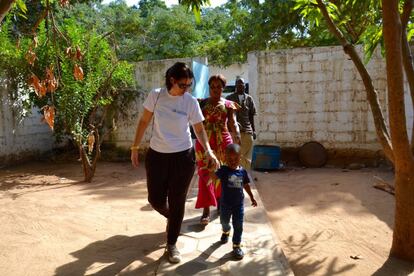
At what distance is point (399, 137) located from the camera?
10.5 feet

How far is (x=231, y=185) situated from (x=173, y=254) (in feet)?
2.30

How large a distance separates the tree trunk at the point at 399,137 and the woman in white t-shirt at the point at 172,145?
1.45 metres

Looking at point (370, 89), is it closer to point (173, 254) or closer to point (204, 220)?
point (204, 220)

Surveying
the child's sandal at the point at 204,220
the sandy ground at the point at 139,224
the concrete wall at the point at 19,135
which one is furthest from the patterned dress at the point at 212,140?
the concrete wall at the point at 19,135

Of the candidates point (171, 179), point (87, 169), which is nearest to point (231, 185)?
point (171, 179)

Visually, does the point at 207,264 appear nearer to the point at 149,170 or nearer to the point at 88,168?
the point at 149,170

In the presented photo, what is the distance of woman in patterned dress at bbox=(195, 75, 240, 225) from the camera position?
12.8 feet

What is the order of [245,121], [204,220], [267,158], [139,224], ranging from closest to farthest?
[204,220], [139,224], [245,121], [267,158]

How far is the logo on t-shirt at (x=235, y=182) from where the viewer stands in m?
3.22

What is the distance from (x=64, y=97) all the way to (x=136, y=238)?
12.0 feet

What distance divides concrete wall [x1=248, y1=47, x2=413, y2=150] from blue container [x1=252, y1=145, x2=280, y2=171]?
2.25ft

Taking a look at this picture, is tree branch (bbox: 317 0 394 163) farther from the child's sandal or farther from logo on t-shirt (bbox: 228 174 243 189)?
the child's sandal

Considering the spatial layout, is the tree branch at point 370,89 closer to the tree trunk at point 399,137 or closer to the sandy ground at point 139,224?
the tree trunk at point 399,137

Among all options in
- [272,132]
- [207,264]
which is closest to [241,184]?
[207,264]
